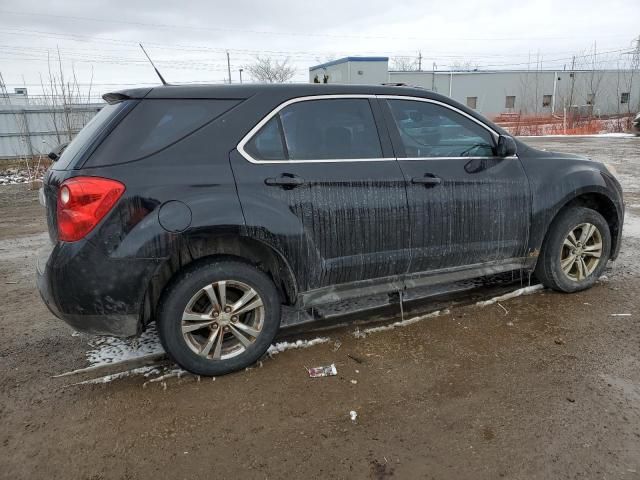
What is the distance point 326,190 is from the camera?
325 centimetres

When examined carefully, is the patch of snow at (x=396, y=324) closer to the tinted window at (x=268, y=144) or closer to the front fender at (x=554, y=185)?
the front fender at (x=554, y=185)

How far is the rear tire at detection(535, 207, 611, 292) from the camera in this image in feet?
13.9

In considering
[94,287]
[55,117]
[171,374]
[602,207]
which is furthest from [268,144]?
[55,117]

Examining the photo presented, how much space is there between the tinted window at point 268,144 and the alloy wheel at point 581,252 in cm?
267

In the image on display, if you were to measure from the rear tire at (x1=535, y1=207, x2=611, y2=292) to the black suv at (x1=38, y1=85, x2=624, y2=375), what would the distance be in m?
0.27

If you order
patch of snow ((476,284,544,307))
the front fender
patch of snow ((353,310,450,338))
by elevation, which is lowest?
patch of snow ((353,310,450,338))

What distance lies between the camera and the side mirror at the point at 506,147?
12.6 ft

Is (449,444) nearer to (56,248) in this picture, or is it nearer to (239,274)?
(239,274)

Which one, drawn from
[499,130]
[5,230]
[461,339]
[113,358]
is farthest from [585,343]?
[5,230]

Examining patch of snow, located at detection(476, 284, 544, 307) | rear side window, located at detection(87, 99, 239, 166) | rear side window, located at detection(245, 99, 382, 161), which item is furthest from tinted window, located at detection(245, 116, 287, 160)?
patch of snow, located at detection(476, 284, 544, 307)

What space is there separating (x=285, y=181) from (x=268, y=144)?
27 cm

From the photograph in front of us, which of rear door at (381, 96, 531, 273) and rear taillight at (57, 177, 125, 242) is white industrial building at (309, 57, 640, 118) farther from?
rear taillight at (57, 177, 125, 242)

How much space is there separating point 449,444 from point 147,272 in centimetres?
189

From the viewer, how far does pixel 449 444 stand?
252cm
